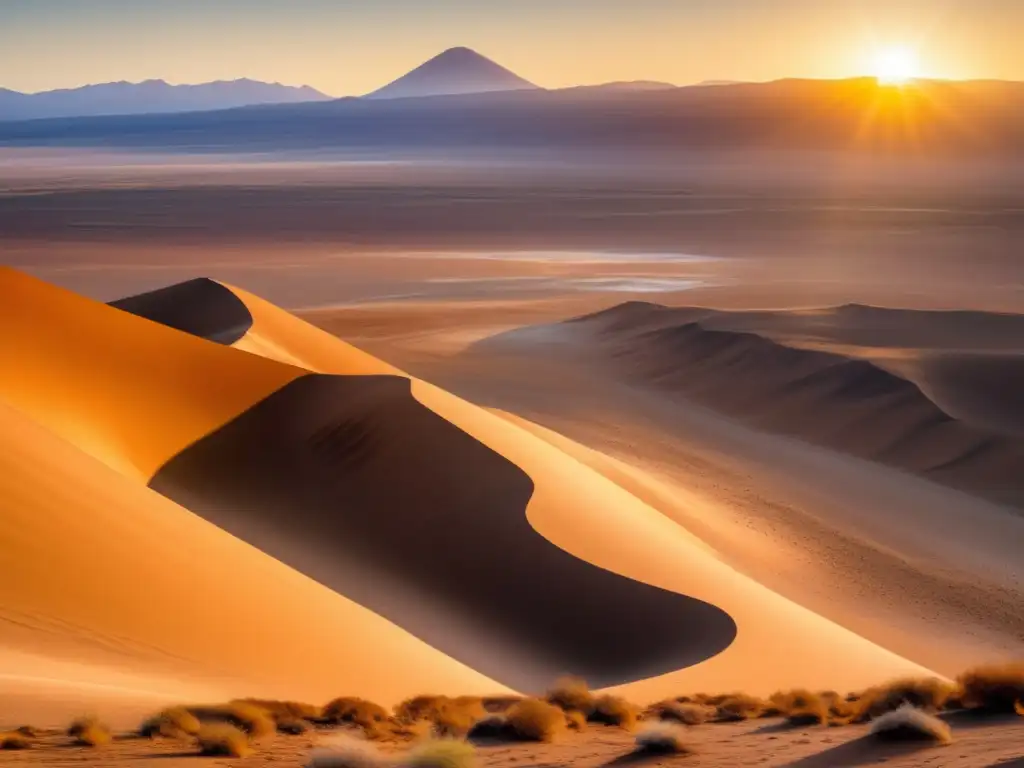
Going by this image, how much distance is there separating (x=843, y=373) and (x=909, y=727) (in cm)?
2228

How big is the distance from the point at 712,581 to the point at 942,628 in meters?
3.14

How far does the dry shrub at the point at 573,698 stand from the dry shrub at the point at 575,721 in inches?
7.7

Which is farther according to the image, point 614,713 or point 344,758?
point 614,713

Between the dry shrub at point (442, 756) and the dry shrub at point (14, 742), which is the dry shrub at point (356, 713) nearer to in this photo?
the dry shrub at point (442, 756)

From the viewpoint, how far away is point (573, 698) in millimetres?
8195

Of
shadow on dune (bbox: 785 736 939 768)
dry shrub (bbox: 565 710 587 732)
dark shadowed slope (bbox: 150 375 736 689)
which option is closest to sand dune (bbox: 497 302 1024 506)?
dark shadowed slope (bbox: 150 375 736 689)

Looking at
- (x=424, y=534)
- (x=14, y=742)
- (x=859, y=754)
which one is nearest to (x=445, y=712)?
(x=859, y=754)

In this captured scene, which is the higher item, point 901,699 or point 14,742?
point 901,699

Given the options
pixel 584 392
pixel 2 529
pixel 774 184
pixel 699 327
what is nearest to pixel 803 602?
pixel 2 529

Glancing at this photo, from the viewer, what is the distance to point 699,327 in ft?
112

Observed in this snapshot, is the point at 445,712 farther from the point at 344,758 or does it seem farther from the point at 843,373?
the point at 843,373

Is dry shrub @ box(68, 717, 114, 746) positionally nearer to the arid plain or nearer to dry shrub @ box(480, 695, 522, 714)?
the arid plain

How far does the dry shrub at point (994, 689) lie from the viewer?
754 cm

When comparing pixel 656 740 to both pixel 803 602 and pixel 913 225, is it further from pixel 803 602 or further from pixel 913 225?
pixel 913 225
